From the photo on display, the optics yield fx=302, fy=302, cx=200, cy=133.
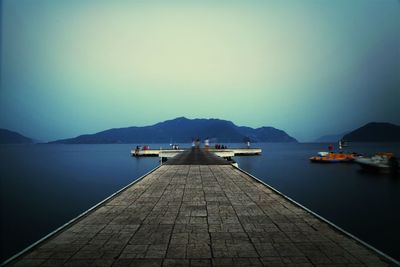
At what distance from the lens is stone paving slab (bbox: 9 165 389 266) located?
231 inches

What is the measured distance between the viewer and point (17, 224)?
19.7m

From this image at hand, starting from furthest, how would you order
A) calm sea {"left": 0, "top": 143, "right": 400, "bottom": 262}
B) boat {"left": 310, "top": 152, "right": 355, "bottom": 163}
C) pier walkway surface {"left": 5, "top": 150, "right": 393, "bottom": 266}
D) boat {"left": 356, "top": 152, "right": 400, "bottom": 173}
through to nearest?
boat {"left": 310, "top": 152, "right": 355, "bottom": 163} < boat {"left": 356, "top": 152, "right": 400, "bottom": 173} < calm sea {"left": 0, "top": 143, "right": 400, "bottom": 262} < pier walkway surface {"left": 5, "top": 150, "right": 393, "bottom": 266}

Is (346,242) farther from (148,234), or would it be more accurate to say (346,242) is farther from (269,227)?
(148,234)

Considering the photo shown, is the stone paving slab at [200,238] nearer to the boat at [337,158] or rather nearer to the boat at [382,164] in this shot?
the boat at [382,164]

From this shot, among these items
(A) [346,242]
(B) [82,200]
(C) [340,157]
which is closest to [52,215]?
(B) [82,200]

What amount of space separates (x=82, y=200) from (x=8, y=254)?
14638 mm

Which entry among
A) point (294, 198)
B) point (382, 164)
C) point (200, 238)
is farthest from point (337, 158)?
point (200, 238)

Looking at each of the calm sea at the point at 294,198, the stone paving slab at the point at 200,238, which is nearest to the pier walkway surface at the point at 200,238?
the stone paving slab at the point at 200,238

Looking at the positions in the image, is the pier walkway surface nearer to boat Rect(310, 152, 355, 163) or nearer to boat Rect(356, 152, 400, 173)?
boat Rect(356, 152, 400, 173)

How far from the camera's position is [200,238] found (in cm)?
716

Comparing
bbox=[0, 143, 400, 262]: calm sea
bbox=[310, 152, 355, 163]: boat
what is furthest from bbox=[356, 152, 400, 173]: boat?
bbox=[310, 152, 355, 163]: boat

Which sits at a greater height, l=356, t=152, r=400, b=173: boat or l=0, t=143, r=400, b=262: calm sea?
l=356, t=152, r=400, b=173: boat

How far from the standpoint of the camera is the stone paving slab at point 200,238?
5879 millimetres

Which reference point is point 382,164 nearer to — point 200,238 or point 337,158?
point 337,158
